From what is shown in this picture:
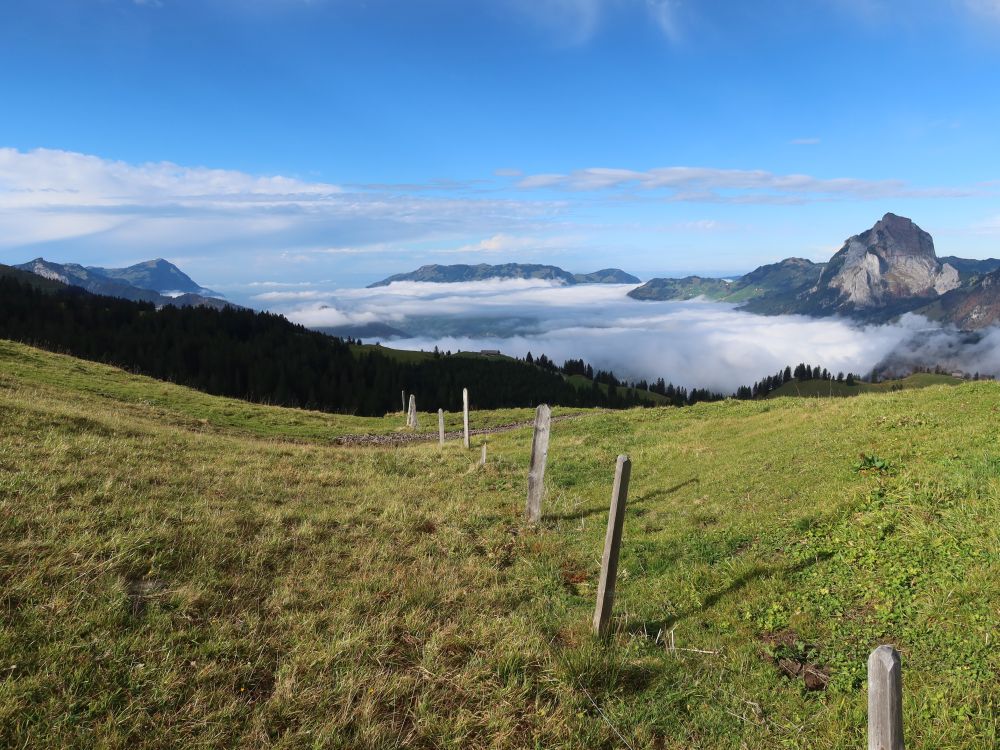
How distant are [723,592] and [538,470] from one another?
5.99m

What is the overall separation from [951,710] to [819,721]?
1323 millimetres

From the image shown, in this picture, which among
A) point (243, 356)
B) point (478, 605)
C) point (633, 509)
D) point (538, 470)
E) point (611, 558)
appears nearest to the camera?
point (611, 558)

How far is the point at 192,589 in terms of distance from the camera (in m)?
7.24

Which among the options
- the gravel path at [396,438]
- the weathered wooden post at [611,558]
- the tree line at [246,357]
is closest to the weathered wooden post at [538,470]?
the weathered wooden post at [611,558]

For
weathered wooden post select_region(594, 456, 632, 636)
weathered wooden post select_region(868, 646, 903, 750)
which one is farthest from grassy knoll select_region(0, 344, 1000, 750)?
weathered wooden post select_region(868, 646, 903, 750)

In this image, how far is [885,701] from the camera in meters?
3.48

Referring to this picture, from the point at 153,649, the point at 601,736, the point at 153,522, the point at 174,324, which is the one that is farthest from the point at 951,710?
the point at 174,324

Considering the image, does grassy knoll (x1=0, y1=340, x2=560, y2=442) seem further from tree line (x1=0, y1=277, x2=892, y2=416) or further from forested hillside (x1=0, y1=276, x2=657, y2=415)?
tree line (x1=0, y1=277, x2=892, y2=416)

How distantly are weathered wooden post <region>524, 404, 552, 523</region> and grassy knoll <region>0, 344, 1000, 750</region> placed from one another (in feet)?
2.61

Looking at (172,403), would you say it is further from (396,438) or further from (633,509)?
(633,509)

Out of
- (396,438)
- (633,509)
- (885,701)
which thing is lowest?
(396,438)

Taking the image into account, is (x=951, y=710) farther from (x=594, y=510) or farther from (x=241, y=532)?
(x=241, y=532)

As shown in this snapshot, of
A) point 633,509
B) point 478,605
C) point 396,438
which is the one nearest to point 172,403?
point 396,438

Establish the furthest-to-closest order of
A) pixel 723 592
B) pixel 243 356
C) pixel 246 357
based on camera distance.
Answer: pixel 246 357 < pixel 243 356 < pixel 723 592
